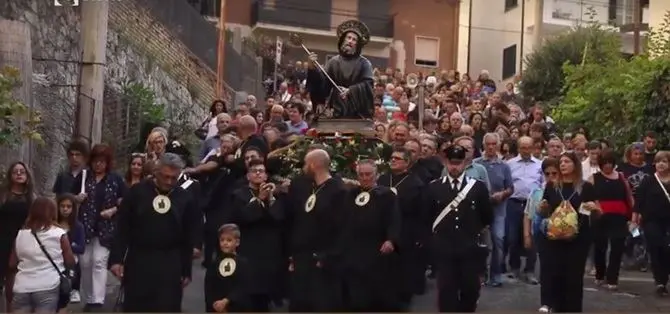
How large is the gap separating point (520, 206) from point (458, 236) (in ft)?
10.1

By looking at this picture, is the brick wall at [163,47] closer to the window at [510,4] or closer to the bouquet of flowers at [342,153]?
the bouquet of flowers at [342,153]

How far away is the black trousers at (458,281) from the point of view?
36.1ft

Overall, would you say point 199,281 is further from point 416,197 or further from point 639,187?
point 639,187

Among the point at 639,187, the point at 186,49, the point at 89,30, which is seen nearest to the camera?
the point at 639,187

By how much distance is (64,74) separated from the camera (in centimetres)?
1812

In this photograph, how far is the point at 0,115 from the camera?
12.1 metres

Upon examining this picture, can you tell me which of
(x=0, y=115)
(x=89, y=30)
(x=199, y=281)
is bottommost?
(x=199, y=281)

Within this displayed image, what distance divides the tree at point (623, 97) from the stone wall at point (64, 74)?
755 cm

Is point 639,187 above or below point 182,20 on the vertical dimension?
below

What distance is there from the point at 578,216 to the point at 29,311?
5.09 metres

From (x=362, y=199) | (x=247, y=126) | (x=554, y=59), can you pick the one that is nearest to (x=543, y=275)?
(x=362, y=199)

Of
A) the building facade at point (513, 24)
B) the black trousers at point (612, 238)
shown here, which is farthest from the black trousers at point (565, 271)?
the building facade at point (513, 24)

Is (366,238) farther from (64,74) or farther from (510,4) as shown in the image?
(510,4)

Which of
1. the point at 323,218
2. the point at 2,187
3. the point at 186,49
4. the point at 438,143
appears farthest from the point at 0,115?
the point at 186,49
